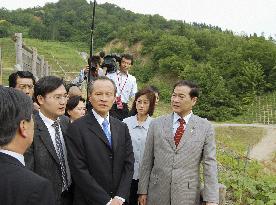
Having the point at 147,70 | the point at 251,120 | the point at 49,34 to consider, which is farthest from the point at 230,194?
the point at 49,34

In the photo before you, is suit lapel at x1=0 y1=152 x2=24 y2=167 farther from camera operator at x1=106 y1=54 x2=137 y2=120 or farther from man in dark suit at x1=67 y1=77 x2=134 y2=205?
camera operator at x1=106 y1=54 x2=137 y2=120

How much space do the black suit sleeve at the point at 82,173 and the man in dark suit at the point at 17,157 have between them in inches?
48.9

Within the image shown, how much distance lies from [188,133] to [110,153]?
2.18 feet

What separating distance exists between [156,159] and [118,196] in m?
0.47

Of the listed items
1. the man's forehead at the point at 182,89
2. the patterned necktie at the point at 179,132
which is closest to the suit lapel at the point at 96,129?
the patterned necktie at the point at 179,132

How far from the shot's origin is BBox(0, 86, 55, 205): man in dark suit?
1.49m

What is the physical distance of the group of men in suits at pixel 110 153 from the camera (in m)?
2.88

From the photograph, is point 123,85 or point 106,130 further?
point 123,85

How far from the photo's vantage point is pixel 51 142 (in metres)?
2.87

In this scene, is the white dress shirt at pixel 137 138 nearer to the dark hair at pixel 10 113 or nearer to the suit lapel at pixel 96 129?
the suit lapel at pixel 96 129

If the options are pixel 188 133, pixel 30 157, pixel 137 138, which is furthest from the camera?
pixel 137 138

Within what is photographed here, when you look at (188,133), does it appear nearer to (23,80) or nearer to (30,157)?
(30,157)

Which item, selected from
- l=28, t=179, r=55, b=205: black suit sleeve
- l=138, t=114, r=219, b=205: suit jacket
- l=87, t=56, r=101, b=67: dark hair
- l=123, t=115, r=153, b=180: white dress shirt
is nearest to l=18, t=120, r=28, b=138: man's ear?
l=28, t=179, r=55, b=205: black suit sleeve

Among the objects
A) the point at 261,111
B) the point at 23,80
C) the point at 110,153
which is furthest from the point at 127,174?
the point at 261,111
